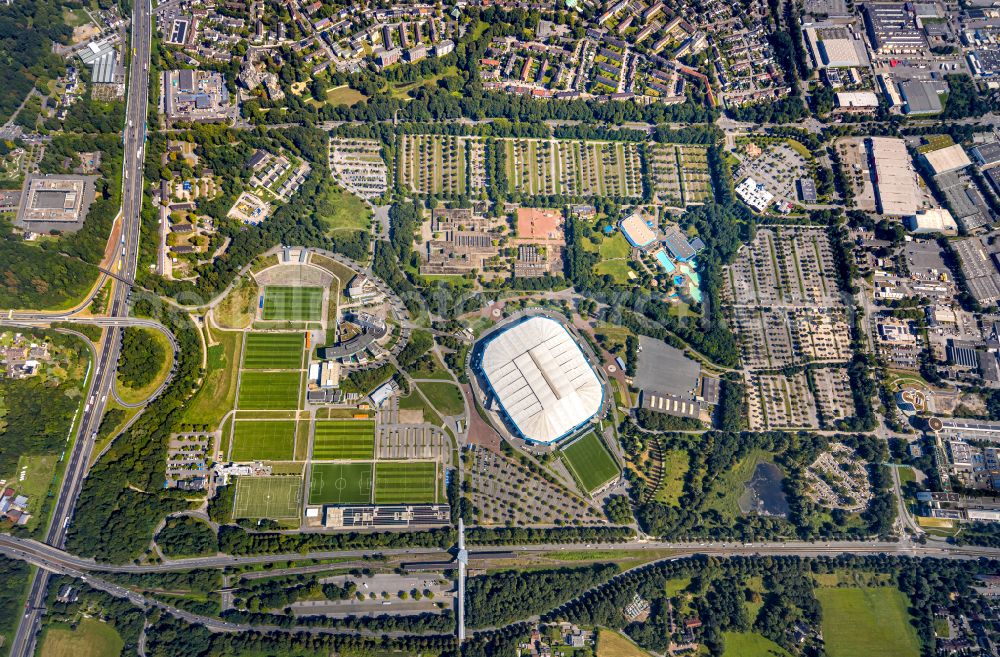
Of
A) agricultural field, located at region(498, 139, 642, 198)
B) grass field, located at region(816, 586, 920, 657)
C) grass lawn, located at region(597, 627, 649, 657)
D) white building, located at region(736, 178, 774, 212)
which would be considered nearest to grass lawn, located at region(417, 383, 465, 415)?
agricultural field, located at region(498, 139, 642, 198)

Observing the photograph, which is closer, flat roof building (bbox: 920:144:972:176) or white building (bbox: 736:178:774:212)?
white building (bbox: 736:178:774:212)

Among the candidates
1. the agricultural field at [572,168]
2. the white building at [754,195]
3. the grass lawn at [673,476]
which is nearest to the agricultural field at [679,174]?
the agricultural field at [572,168]

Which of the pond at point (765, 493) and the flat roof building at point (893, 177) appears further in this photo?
the flat roof building at point (893, 177)

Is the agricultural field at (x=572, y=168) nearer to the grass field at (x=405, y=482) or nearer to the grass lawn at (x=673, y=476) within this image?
the grass lawn at (x=673, y=476)

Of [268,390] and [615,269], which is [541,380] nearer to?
[615,269]

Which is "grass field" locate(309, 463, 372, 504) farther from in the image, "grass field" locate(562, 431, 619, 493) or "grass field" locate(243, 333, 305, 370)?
"grass field" locate(562, 431, 619, 493)

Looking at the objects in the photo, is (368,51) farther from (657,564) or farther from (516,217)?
(657,564)
